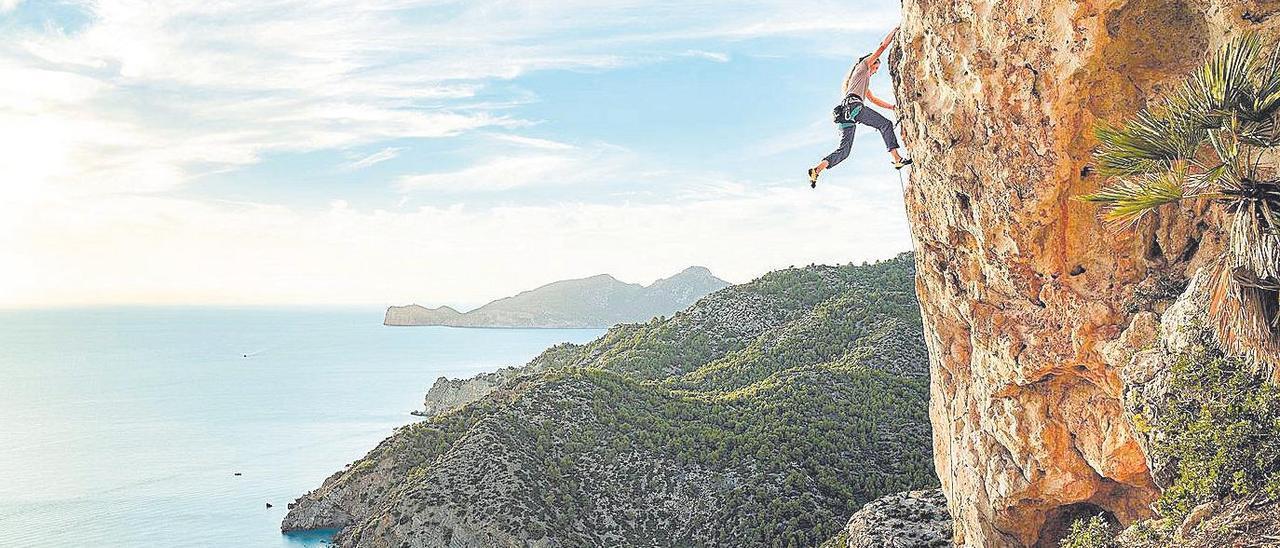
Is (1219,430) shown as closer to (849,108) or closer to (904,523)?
(849,108)

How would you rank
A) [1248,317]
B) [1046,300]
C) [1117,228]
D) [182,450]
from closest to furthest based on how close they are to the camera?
[1248,317] → [1117,228] → [1046,300] → [182,450]

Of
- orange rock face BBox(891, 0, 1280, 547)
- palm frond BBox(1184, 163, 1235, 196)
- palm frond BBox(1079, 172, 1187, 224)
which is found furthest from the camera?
orange rock face BBox(891, 0, 1280, 547)

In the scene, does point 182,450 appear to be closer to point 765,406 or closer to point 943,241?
point 765,406

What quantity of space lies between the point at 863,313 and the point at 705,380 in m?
11.4

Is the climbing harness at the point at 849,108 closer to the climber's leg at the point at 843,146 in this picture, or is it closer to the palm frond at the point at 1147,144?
the climber's leg at the point at 843,146

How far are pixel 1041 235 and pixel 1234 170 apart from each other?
9.56ft

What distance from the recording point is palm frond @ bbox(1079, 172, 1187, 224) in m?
6.76

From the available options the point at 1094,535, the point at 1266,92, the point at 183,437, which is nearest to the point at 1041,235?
the point at 1266,92

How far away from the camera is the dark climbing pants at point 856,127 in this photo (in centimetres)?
1310

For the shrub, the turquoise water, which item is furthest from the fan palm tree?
the turquoise water

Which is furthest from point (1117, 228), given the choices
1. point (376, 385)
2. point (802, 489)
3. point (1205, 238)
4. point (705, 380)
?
point (376, 385)

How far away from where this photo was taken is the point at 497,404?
45812mm

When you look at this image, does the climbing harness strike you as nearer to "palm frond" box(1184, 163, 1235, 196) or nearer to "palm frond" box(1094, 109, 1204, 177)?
"palm frond" box(1094, 109, 1204, 177)

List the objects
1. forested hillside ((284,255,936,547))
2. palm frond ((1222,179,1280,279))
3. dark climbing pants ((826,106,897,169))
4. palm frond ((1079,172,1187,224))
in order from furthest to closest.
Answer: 1. forested hillside ((284,255,936,547))
2. dark climbing pants ((826,106,897,169))
3. palm frond ((1079,172,1187,224))
4. palm frond ((1222,179,1280,279))
